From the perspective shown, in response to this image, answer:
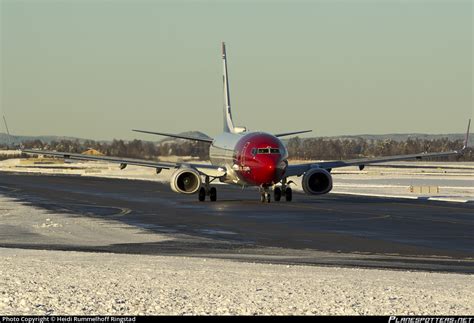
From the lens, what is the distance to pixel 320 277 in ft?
59.9

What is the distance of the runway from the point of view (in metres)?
24.2

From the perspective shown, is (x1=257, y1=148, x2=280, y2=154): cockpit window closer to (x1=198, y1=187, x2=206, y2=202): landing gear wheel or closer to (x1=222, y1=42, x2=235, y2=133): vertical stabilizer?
(x1=198, y1=187, x2=206, y2=202): landing gear wheel

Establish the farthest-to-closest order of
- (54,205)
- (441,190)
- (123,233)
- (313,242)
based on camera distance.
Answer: (441,190)
(54,205)
(123,233)
(313,242)

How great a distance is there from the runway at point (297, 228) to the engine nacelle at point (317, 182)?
72 cm

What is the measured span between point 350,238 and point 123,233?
7.21 meters

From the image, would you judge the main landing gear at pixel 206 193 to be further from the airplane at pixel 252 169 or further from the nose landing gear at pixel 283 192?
the nose landing gear at pixel 283 192

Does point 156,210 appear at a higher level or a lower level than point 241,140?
lower

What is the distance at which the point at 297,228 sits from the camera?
109 feet

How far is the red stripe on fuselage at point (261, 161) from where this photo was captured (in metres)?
48.4

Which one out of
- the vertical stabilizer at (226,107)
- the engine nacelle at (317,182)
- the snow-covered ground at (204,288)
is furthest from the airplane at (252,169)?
the snow-covered ground at (204,288)

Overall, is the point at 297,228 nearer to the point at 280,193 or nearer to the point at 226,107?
the point at 280,193

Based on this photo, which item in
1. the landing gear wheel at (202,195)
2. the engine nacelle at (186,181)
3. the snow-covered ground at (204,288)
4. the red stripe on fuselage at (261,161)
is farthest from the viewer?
the engine nacelle at (186,181)

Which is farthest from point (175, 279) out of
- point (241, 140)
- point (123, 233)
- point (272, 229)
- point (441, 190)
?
point (441, 190)

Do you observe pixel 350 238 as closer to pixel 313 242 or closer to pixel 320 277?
pixel 313 242
